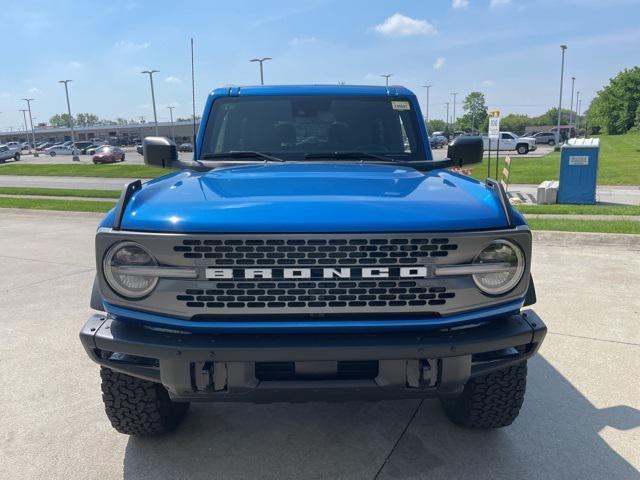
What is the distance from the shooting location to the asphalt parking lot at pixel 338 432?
2.81 meters

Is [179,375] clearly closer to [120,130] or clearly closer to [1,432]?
[1,432]

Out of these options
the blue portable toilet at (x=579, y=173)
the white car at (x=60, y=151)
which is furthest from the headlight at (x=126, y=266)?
the white car at (x=60, y=151)

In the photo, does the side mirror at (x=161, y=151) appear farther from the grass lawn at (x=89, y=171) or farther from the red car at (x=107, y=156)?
the red car at (x=107, y=156)

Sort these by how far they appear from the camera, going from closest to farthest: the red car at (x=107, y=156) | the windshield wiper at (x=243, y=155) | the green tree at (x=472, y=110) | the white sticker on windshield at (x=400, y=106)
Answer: the windshield wiper at (x=243, y=155)
the white sticker on windshield at (x=400, y=106)
the red car at (x=107, y=156)
the green tree at (x=472, y=110)

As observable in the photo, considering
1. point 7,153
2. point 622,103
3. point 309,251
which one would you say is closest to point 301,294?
point 309,251

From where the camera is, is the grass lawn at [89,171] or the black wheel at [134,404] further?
the grass lawn at [89,171]

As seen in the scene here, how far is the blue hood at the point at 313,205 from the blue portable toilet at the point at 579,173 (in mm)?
11760

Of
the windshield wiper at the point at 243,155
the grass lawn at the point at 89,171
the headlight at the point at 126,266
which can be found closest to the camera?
the headlight at the point at 126,266

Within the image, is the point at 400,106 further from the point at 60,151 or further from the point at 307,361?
the point at 60,151

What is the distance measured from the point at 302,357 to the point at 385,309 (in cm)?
41

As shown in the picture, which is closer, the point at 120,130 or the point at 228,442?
the point at 228,442

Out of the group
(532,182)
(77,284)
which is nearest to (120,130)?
(532,182)

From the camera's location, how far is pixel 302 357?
225 centimetres

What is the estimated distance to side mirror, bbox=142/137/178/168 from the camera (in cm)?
386
